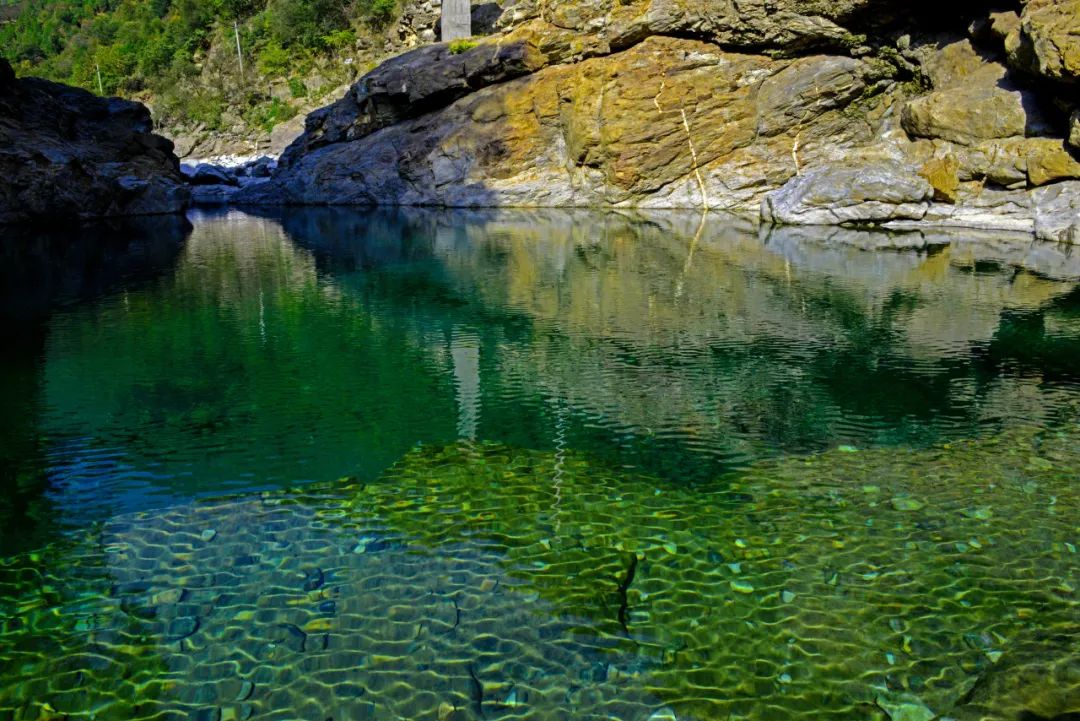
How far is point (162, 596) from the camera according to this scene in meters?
4.75

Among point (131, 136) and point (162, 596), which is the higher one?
point (131, 136)

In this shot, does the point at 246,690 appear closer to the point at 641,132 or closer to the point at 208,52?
the point at 641,132

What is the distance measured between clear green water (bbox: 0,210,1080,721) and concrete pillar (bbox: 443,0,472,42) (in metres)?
30.5

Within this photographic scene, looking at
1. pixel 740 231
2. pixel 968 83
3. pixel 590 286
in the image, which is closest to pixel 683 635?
pixel 590 286

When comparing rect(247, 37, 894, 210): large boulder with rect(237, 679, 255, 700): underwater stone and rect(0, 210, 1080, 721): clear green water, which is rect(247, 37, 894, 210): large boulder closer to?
rect(0, 210, 1080, 721): clear green water

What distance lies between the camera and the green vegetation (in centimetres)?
5359

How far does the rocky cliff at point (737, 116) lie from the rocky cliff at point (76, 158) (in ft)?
23.5

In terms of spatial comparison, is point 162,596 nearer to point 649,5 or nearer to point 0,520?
point 0,520

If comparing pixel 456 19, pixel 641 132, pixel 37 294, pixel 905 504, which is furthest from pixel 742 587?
pixel 456 19

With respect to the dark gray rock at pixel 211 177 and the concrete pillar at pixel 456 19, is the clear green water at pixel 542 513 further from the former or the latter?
the dark gray rock at pixel 211 177

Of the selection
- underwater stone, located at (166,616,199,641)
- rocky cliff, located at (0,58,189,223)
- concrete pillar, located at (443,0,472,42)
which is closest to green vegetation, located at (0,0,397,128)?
concrete pillar, located at (443,0,472,42)

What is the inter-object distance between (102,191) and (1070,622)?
3395cm

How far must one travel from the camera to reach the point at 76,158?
2830 cm

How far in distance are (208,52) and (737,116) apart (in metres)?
50.8
